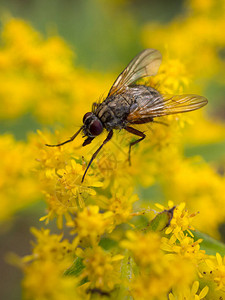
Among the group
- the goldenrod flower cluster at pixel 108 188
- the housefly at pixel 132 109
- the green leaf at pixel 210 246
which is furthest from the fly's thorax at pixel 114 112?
the green leaf at pixel 210 246

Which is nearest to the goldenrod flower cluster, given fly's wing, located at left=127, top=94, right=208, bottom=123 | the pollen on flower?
the pollen on flower

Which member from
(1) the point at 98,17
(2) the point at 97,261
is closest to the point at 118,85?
(2) the point at 97,261

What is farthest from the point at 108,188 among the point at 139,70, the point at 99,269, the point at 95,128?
the point at 139,70

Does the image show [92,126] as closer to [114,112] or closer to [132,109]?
[114,112]

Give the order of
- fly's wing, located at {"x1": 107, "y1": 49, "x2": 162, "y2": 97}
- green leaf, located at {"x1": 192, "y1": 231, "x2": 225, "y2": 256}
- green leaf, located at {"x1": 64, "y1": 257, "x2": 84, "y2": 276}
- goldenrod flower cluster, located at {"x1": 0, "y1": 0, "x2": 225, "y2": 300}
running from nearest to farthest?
goldenrod flower cluster, located at {"x1": 0, "y1": 0, "x2": 225, "y2": 300} < green leaf, located at {"x1": 64, "y1": 257, "x2": 84, "y2": 276} < green leaf, located at {"x1": 192, "y1": 231, "x2": 225, "y2": 256} < fly's wing, located at {"x1": 107, "y1": 49, "x2": 162, "y2": 97}

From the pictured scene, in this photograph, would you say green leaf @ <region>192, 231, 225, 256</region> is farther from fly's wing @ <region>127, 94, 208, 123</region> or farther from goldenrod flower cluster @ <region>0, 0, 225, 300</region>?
fly's wing @ <region>127, 94, 208, 123</region>

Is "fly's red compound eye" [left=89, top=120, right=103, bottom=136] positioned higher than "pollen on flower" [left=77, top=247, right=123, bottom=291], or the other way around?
"fly's red compound eye" [left=89, top=120, right=103, bottom=136]
